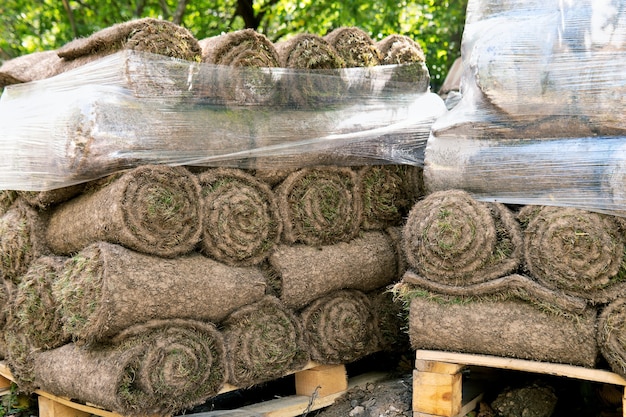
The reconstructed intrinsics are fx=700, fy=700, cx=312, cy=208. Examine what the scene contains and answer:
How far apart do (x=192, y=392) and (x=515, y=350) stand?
1522 mm

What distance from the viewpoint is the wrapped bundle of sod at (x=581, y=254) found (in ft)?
10.0

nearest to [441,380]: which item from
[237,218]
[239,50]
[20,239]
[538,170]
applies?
[538,170]

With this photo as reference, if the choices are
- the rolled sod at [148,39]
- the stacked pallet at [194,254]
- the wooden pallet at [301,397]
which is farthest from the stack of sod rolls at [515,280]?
the rolled sod at [148,39]

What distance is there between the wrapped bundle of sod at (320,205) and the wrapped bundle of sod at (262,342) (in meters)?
0.42

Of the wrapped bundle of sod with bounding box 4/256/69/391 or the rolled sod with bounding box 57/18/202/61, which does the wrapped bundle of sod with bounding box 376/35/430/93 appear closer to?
the rolled sod with bounding box 57/18/202/61

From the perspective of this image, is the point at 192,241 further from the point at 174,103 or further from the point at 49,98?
the point at 49,98

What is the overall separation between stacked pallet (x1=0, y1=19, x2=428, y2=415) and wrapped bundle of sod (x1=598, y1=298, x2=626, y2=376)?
1352mm

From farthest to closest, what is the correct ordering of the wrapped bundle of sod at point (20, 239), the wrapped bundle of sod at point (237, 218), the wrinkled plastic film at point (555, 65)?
1. the wrapped bundle of sod at point (20, 239)
2. the wrapped bundle of sod at point (237, 218)
3. the wrinkled plastic film at point (555, 65)

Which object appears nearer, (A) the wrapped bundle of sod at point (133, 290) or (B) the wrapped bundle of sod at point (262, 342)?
(A) the wrapped bundle of sod at point (133, 290)

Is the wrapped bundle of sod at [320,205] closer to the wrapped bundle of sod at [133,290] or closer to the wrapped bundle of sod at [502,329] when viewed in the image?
the wrapped bundle of sod at [133,290]

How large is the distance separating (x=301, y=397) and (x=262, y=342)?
55 cm

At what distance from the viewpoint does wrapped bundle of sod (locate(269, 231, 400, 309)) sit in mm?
3711

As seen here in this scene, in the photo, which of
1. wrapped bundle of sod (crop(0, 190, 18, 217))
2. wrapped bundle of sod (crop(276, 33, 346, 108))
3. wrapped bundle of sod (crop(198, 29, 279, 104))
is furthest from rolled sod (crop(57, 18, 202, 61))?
wrapped bundle of sod (crop(0, 190, 18, 217))

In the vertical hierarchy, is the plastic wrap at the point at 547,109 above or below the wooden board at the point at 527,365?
above
